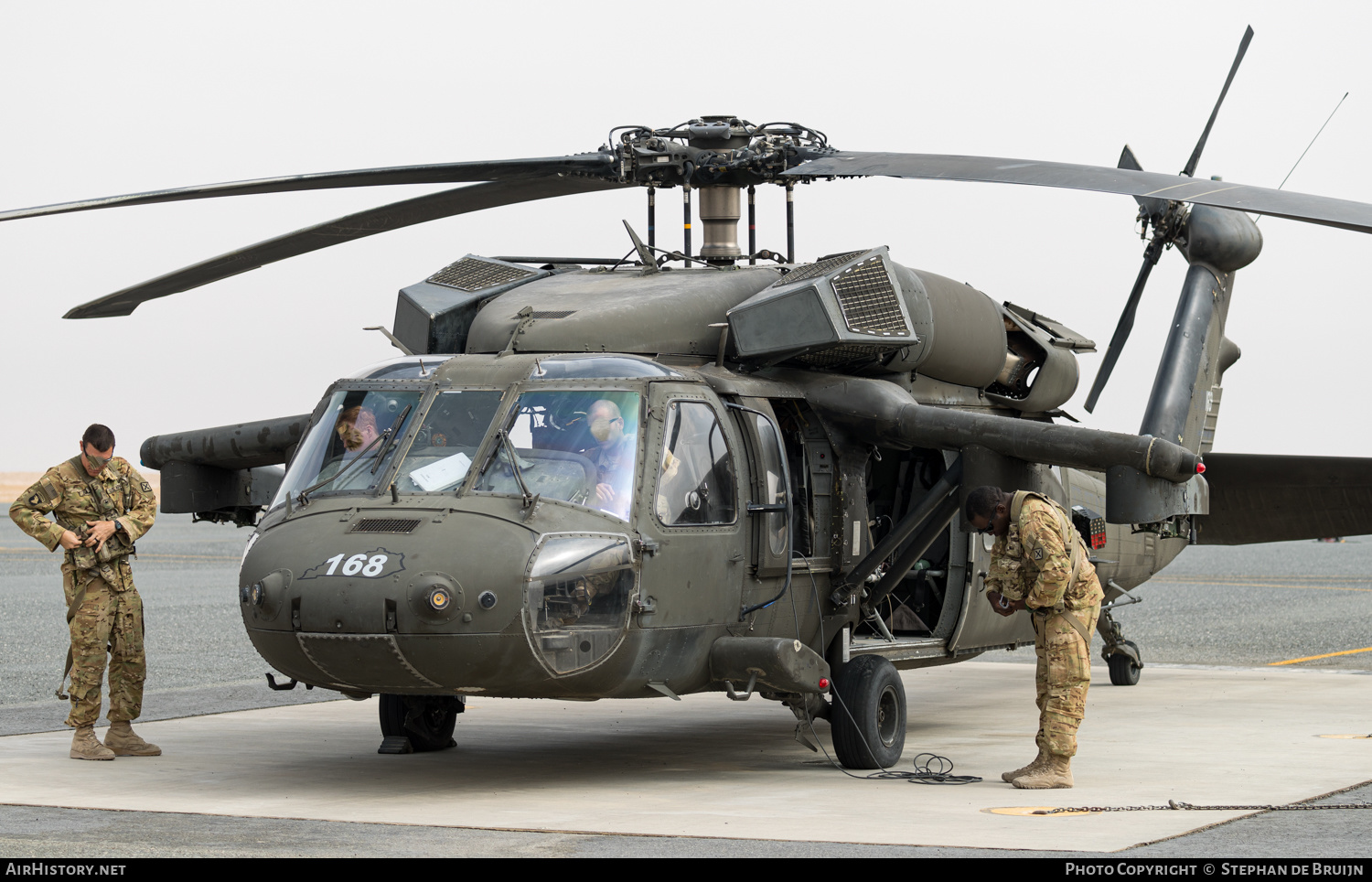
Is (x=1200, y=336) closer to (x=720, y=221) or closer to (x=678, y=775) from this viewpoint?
(x=720, y=221)

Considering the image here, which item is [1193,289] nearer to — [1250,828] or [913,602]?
[913,602]

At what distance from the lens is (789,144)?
10.5m

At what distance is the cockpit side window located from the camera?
→ 9.07 m

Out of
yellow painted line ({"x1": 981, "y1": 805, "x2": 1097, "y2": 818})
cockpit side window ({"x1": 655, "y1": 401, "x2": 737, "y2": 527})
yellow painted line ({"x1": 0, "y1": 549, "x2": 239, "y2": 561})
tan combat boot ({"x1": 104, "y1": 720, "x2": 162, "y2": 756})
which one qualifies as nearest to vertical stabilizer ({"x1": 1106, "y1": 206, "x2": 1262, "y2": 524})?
cockpit side window ({"x1": 655, "y1": 401, "x2": 737, "y2": 527})

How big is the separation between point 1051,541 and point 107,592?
574 centimetres

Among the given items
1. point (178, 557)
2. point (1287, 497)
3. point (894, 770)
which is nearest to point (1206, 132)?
point (1287, 497)

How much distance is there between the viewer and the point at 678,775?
32.3ft

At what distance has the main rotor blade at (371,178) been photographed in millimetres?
9328

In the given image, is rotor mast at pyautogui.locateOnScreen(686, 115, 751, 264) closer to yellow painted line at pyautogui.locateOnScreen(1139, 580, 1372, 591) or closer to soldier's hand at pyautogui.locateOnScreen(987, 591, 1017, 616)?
soldier's hand at pyautogui.locateOnScreen(987, 591, 1017, 616)

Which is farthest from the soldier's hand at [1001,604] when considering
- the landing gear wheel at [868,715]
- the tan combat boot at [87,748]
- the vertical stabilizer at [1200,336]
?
the tan combat boot at [87,748]

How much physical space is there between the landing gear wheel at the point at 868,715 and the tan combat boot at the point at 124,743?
435 centimetres

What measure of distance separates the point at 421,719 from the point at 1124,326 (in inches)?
254

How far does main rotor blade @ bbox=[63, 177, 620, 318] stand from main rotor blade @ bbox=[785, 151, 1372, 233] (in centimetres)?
213
